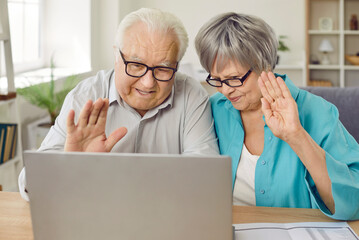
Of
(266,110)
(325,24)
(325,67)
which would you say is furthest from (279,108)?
(325,24)

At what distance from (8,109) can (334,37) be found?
4.10 metres

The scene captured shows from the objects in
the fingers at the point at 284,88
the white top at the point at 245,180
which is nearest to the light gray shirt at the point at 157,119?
the white top at the point at 245,180

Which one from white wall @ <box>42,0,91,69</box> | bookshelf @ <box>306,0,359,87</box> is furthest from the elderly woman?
bookshelf @ <box>306,0,359,87</box>

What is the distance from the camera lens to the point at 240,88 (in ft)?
5.31

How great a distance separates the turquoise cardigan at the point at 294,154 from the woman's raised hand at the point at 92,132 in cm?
47

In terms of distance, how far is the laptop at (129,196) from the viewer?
955mm

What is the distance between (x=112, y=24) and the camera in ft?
18.0

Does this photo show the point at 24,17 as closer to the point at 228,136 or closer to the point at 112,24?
the point at 112,24

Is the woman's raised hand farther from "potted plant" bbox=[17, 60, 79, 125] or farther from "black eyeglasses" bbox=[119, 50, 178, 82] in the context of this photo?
"potted plant" bbox=[17, 60, 79, 125]

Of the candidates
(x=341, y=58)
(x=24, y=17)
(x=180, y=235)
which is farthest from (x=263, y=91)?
(x=341, y=58)

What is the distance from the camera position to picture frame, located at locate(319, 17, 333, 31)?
19.1 feet

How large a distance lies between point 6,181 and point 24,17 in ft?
5.87

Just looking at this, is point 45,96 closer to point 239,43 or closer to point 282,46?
point 239,43

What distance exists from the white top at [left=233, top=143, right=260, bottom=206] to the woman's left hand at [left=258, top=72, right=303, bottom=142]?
0.25 m
